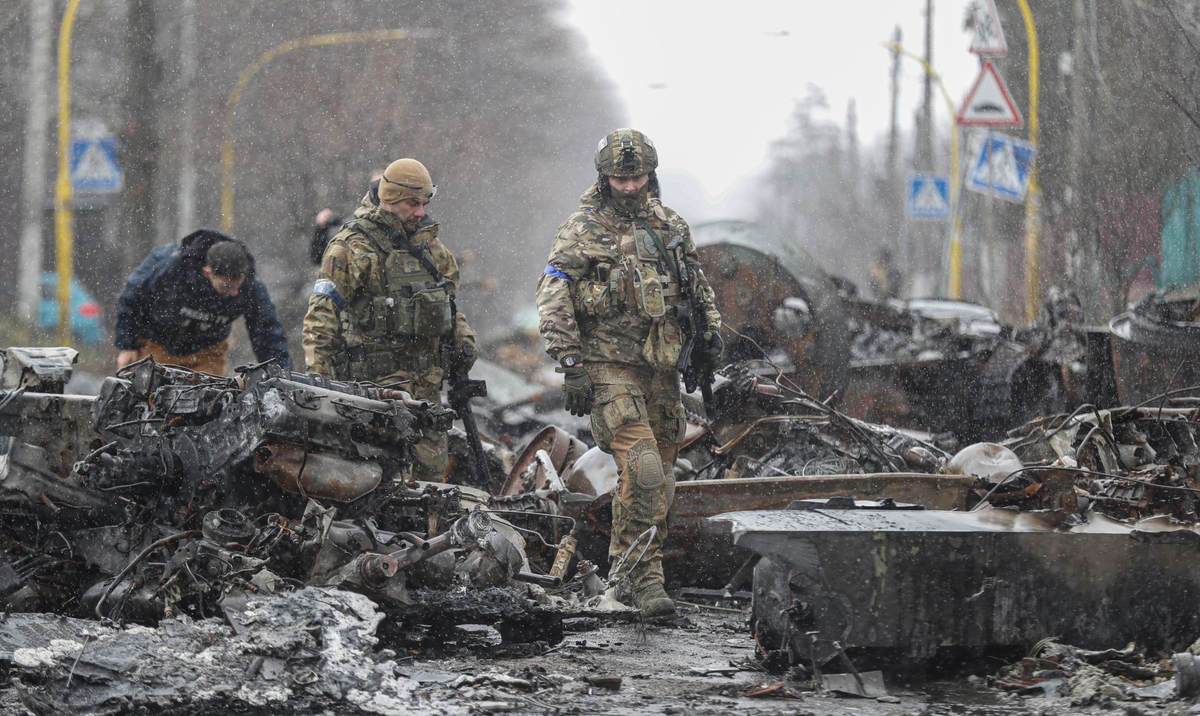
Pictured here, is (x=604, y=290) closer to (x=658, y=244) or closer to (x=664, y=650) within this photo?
(x=658, y=244)

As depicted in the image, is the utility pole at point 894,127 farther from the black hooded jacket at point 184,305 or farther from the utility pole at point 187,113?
the black hooded jacket at point 184,305

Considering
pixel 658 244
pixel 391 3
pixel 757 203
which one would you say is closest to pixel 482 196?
pixel 391 3

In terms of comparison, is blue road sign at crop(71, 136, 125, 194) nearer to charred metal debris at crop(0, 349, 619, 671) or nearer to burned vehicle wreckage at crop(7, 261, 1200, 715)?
burned vehicle wreckage at crop(7, 261, 1200, 715)

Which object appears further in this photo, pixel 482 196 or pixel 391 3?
pixel 482 196

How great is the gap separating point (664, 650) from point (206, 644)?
1.86 metres

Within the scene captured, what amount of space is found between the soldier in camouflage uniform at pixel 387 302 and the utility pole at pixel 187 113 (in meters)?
25.6

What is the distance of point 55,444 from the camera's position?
6.05 m

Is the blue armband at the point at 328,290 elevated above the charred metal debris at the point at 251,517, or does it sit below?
above

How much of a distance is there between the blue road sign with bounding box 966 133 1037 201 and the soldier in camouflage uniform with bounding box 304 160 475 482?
11774mm

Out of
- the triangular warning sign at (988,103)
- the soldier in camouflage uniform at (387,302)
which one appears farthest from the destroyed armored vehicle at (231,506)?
the triangular warning sign at (988,103)

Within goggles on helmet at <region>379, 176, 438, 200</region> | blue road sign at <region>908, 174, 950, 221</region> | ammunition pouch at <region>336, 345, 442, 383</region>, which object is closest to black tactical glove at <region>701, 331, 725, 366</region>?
ammunition pouch at <region>336, 345, 442, 383</region>

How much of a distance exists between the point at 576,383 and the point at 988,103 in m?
11.7

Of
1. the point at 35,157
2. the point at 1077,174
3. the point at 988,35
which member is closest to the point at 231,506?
the point at 1077,174

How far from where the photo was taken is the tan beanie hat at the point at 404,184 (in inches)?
275
